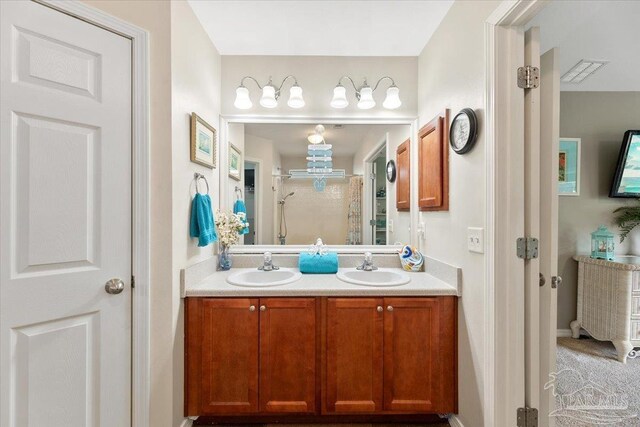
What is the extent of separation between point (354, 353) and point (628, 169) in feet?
10.0

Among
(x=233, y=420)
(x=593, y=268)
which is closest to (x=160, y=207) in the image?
(x=233, y=420)

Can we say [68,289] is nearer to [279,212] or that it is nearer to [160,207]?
[160,207]

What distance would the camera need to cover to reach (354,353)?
152cm

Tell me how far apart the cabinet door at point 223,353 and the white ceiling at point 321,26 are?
173 cm

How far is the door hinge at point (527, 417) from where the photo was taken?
1184 millimetres

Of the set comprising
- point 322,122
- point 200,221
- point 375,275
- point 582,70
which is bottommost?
point 375,275

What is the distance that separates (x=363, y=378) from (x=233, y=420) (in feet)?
2.71

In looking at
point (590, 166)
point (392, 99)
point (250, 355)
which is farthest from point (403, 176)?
point (590, 166)

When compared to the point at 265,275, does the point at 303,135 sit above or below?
above

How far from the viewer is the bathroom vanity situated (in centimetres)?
151

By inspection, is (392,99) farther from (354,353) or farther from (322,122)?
(354,353)

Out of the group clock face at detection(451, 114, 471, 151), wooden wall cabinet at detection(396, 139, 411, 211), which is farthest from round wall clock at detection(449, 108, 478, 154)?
wooden wall cabinet at detection(396, 139, 411, 211)

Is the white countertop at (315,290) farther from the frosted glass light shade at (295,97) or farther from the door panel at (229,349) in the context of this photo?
the frosted glass light shade at (295,97)

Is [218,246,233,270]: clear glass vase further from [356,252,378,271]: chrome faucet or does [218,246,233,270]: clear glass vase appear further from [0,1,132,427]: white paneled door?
[356,252,378,271]: chrome faucet
